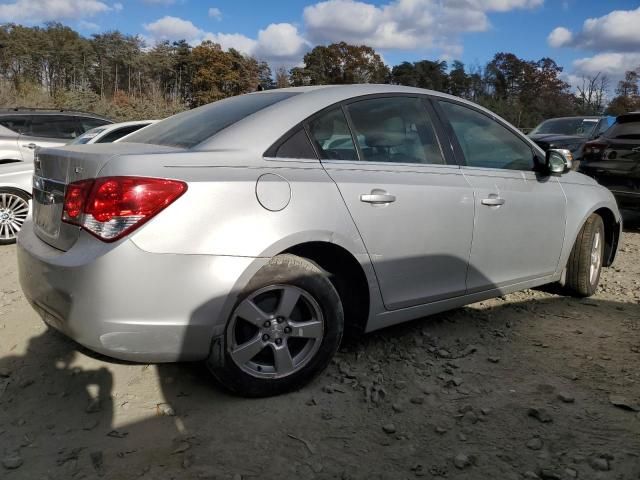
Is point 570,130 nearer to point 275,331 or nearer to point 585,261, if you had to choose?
point 585,261

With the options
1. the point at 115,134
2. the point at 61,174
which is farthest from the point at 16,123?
the point at 61,174

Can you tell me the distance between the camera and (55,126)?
30.6ft

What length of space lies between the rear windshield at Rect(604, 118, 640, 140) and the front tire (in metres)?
6.09

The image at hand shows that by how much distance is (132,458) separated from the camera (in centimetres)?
240

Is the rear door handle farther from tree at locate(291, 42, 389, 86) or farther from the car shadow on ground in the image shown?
tree at locate(291, 42, 389, 86)

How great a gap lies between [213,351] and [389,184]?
129 centimetres

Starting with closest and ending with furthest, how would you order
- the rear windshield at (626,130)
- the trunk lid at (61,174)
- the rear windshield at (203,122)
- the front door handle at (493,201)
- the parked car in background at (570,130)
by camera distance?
1. the trunk lid at (61,174)
2. the rear windshield at (203,122)
3. the front door handle at (493,201)
4. the rear windshield at (626,130)
5. the parked car in background at (570,130)

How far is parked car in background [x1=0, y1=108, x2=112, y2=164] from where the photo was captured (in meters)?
8.67

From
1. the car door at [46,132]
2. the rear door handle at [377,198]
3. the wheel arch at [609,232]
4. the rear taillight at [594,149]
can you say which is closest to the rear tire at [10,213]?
the car door at [46,132]

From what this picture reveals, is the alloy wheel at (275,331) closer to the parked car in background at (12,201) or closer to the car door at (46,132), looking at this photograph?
the parked car in background at (12,201)

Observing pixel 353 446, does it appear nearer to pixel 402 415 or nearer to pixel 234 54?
pixel 402 415

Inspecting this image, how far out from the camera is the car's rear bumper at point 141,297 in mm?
2408

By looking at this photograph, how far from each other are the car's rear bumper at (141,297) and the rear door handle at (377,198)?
0.72 meters

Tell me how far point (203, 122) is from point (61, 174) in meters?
0.82
